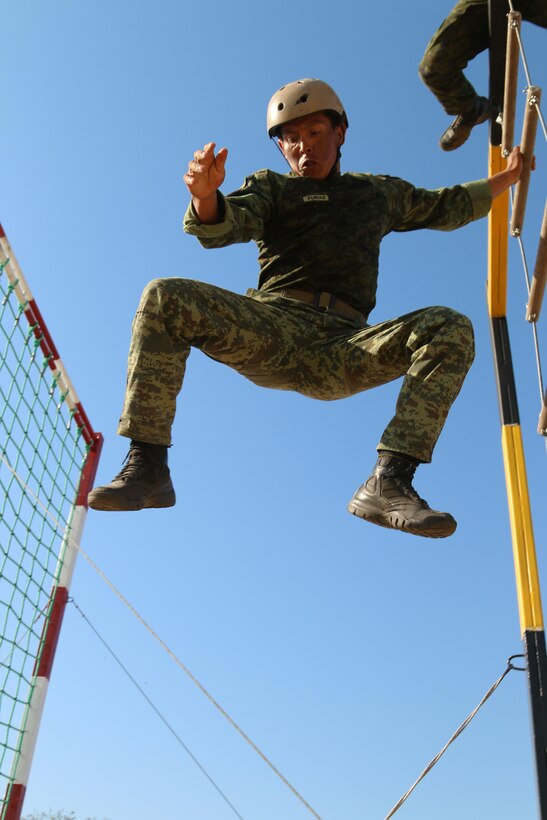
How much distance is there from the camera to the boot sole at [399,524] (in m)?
2.98

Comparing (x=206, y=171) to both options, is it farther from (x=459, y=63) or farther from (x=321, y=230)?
(x=459, y=63)

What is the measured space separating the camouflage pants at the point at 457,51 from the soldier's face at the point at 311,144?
1220mm

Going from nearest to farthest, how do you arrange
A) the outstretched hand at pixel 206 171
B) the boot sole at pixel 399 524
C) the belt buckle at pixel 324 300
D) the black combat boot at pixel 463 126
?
1. the boot sole at pixel 399 524
2. the outstretched hand at pixel 206 171
3. the belt buckle at pixel 324 300
4. the black combat boot at pixel 463 126

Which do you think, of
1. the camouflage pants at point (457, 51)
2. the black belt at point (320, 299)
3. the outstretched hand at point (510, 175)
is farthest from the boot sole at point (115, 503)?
the camouflage pants at point (457, 51)

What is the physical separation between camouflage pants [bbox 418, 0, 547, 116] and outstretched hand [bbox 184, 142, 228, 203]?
6.76ft

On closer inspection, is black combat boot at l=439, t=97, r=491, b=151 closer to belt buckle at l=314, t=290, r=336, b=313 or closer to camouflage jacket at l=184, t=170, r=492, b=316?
camouflage jacket at l=184, t=170, r=492, b=316

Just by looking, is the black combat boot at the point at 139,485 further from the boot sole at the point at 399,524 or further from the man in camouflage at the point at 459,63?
the man in camouflage at the point at 459,63

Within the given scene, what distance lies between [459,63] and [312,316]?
2.00m

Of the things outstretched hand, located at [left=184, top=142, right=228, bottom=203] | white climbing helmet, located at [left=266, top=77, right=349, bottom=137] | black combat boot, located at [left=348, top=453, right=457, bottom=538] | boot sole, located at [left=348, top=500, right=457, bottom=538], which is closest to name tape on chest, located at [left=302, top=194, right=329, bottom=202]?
white climbing helmet, located at [left=266, top=77, right=349, bottom=137]

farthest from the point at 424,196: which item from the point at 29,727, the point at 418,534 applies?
the point at 29,727

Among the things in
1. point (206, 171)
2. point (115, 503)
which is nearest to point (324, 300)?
point (206, 171)

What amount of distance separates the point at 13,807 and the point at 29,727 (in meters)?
0.44

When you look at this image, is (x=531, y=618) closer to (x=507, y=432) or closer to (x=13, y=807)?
(x=507, y=432)

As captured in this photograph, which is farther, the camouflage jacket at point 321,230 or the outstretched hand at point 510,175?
the outstretched hand at point 510,175
